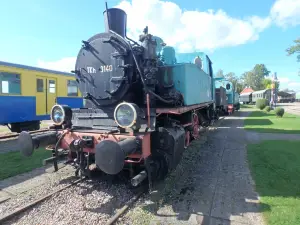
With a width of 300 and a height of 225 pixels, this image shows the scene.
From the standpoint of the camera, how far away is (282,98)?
3211 inches

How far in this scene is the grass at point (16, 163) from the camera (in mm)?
4896

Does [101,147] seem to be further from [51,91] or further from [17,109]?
[51,91]

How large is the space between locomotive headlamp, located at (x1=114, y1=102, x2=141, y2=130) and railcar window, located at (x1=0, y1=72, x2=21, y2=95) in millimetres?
6965

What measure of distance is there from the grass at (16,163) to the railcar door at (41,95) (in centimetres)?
378

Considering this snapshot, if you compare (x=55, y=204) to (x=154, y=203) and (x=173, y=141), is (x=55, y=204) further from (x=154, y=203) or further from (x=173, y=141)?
(x=173, y=141)

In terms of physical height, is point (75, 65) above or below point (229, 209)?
above

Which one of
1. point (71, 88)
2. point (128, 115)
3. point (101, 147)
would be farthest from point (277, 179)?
point (71, 88)

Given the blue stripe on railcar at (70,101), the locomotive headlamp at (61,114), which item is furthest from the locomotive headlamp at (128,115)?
the blue stripe on railcar at (70,101)

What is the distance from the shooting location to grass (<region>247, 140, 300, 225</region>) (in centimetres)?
316

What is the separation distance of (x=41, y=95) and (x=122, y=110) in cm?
791

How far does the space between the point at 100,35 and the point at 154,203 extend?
311 centimetres

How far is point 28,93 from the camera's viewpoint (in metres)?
9.43

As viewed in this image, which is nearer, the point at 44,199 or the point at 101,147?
the point at 101,147

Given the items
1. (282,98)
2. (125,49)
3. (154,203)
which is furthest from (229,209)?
(282,98)
